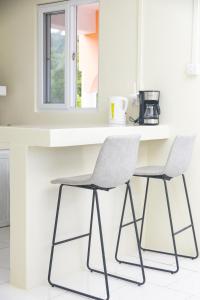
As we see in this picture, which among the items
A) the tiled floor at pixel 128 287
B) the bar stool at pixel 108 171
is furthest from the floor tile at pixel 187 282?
the bar stool at pixel 108 171

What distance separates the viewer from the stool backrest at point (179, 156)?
3438mm

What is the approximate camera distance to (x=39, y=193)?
3.11 m

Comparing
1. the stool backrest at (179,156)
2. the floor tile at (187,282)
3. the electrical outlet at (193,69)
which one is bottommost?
the floor tile at (187,282)

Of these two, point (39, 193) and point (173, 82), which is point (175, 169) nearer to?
point (173, 82)

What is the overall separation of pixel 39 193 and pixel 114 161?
0.57m

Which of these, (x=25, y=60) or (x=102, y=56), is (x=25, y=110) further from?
(x=102, y=56)

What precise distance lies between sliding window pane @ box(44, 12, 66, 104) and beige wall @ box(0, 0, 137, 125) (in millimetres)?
151

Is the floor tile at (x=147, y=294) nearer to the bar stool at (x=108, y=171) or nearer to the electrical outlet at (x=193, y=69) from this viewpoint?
the bar stool at (x=108, y=171)

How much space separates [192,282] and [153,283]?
284 mm

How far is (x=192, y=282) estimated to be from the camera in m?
3.31

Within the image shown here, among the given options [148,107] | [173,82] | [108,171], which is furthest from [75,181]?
[173,82]

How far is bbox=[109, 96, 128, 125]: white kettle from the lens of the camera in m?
3.98

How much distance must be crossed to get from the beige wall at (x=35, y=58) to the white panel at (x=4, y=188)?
565mm

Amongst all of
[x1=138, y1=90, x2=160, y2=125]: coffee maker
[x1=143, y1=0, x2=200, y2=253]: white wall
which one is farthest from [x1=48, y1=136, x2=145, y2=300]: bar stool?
[x1=143, y1=0, x2=200, y2=253]: white wall
